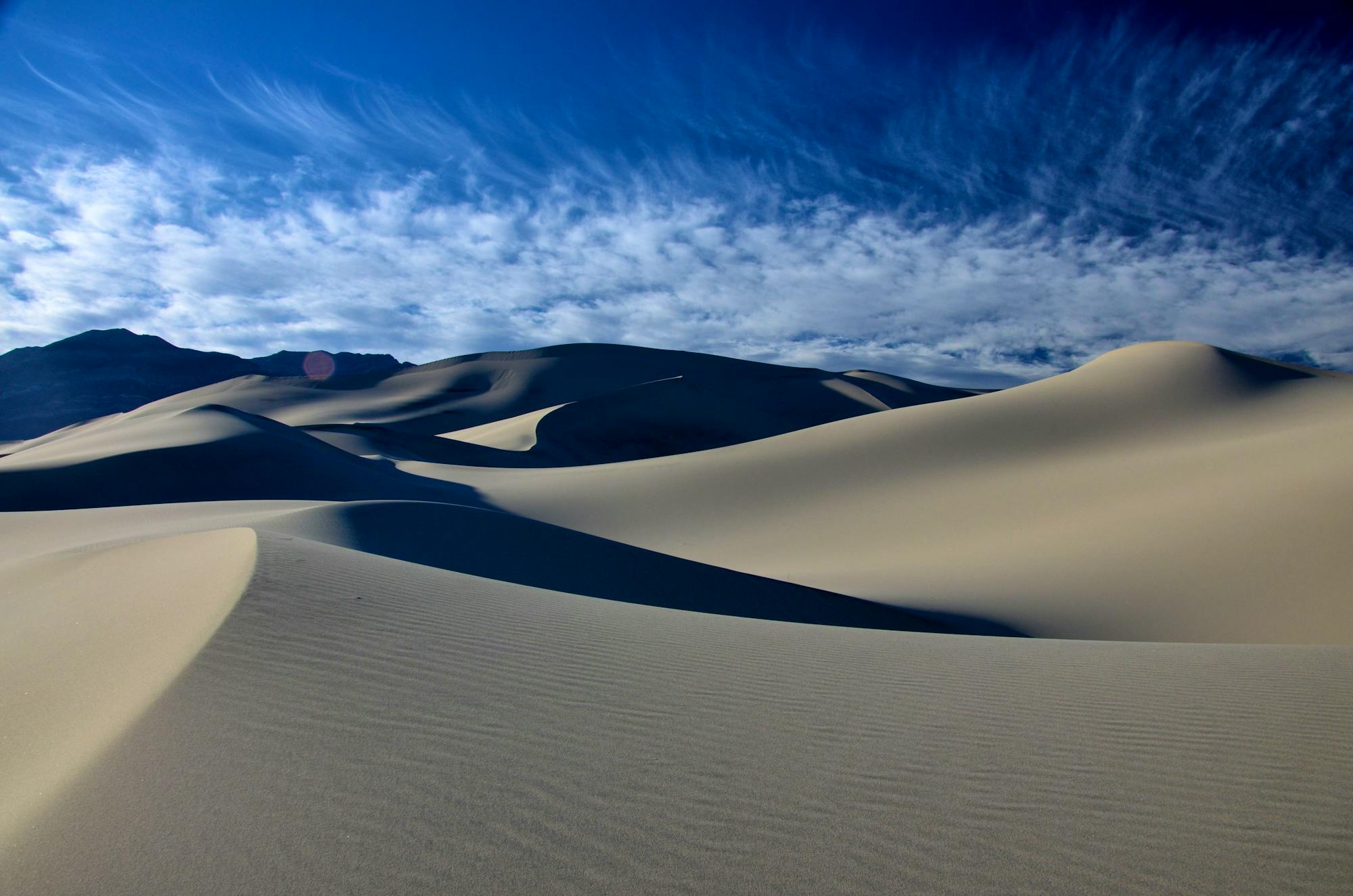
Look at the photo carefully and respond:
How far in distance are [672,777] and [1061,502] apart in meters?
16.1

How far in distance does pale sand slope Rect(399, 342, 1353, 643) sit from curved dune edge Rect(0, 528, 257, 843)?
29.3ft

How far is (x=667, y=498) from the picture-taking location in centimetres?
2172

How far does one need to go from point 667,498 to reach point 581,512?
7.86 ft

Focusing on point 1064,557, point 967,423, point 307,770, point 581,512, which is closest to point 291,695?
point 307,770

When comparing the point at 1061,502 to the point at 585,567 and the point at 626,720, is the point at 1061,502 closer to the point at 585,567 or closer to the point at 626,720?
the point at 585,567

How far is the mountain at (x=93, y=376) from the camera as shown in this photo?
285ft

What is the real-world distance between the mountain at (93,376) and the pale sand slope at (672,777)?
8771 centimetres

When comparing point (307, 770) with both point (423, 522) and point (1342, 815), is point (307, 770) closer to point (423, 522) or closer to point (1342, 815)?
point (1342, 815)

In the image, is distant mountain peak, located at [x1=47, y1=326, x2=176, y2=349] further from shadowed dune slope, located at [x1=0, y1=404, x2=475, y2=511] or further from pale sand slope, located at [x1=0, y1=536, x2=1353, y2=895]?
pale sand slope, located at [x1=0, y1=536, x2=1353, y2=895]

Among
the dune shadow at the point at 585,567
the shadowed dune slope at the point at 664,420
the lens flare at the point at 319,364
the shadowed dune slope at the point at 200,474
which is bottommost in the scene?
the dune shadow at the point at 585,567

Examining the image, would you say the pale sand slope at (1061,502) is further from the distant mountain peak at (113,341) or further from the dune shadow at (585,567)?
the distant mountain peak at (113,341)

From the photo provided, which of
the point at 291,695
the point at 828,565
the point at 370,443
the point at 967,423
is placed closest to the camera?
the point at 291,695

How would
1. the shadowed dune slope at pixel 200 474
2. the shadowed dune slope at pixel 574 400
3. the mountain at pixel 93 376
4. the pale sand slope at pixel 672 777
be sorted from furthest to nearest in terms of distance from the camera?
1. the mountain at pixel 93 376
2. the shadowed dune slope at pixel 574 400
3. the shadowed dune slope at pixel 200 474
4. the pale sand slope at pixel 672 777

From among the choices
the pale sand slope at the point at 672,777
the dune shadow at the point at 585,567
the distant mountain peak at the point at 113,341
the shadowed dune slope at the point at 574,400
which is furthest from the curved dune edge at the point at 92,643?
the distant mountain peak at the point at 113,341
